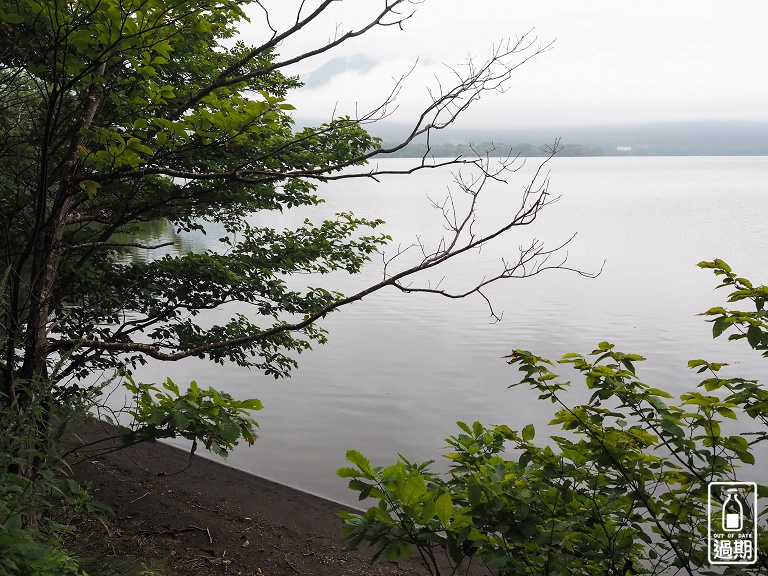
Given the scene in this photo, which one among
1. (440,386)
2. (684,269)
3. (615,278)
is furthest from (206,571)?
(684,269)

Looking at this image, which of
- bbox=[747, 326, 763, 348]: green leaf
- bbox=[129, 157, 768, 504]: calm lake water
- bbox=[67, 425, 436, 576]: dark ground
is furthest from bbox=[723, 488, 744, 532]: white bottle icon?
bbox=[67, 425, 436, 576]: dark ground

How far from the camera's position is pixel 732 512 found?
2.90 meters

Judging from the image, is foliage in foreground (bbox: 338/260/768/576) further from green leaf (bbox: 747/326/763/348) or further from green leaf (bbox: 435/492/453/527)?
green leaf (bbox: 435/492/453/527)

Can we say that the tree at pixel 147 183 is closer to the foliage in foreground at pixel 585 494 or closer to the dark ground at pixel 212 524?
the foliage in foreground at pixel 585 494

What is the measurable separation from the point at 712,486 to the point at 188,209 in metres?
5.02

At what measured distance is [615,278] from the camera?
28656 millimetres

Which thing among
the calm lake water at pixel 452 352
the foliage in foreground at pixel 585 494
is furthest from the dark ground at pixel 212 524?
the foliage in foreground at pixel 585 494

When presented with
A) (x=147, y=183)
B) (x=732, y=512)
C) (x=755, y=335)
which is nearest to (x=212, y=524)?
(x=147, y=183)

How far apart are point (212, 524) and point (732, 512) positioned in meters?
6.93
